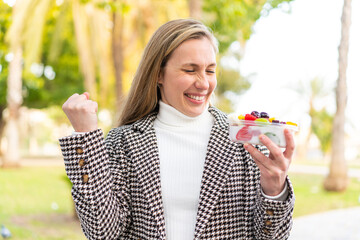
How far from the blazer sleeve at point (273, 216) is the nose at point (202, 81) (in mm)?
441

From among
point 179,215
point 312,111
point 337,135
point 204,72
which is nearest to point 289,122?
point 204,72

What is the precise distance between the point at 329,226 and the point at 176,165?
261 inches

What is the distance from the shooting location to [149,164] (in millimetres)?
1742

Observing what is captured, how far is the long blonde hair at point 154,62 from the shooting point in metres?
1.79

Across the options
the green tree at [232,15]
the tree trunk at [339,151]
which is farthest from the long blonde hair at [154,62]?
the tree trunk at [339,151]

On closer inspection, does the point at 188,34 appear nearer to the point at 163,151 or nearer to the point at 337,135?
the point at 163,151

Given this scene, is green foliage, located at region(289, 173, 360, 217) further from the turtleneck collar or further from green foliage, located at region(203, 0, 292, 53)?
the turtleneck collar

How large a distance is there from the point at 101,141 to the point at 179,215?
1.34ft

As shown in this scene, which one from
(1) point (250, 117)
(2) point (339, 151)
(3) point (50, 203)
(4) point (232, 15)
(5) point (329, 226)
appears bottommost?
(3) point (50, 203)

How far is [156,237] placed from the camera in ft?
5.38

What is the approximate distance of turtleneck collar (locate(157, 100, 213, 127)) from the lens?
74.0 inches

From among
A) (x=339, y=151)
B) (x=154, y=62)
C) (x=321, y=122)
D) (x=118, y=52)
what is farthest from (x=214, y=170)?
(x=321, y=122)

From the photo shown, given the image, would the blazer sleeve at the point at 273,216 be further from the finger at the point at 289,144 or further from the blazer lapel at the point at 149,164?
the blazer lapel at the point at 149,164

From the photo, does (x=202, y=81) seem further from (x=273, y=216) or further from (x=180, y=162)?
(x=273, y=216)
